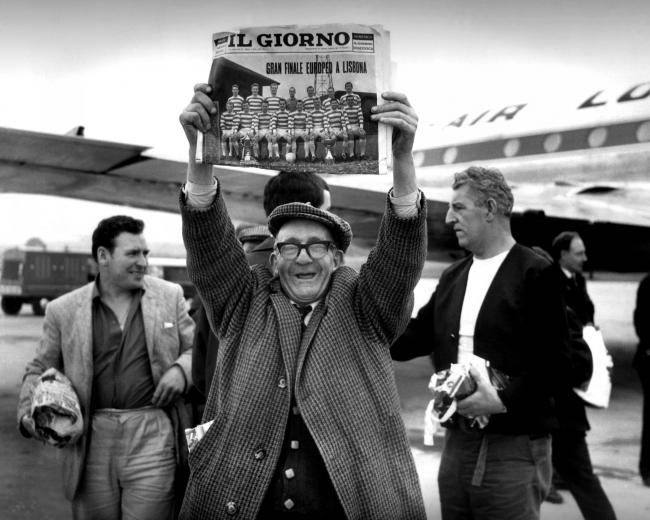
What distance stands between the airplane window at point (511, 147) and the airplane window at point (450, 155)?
1.16 m

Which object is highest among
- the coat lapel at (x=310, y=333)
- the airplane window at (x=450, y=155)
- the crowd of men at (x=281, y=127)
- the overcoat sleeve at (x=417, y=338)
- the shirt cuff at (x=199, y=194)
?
the airplane window at (x=450, y=155)

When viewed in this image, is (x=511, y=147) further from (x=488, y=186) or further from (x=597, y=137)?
(x=488, y=186)

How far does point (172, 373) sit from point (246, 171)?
408cm

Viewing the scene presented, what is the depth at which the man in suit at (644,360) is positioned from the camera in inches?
179

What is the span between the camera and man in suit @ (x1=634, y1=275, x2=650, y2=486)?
454 cm

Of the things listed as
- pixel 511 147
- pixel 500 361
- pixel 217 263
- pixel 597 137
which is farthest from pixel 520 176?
pixel 217 263

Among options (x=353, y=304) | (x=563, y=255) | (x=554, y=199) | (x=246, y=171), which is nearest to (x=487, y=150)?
(x=554, y=199)

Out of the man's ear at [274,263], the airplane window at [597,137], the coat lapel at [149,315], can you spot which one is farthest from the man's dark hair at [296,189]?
the airplane window at [597,137]

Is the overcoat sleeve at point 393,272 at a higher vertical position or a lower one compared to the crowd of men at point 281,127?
lower

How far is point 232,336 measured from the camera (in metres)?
1.94

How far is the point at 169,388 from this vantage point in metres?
3.00

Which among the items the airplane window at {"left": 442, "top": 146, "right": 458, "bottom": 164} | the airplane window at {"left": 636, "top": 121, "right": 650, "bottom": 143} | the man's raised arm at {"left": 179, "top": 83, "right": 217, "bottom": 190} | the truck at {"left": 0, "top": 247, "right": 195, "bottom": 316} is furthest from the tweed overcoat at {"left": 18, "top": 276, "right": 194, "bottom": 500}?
the truck at {"left": 0, "top": 247, "right": 195, "bottom": 316}

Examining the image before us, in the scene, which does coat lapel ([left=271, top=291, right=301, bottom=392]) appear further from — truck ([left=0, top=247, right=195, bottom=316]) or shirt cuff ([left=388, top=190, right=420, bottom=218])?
truck ([left=0, top=247, right=195, bottom=316])

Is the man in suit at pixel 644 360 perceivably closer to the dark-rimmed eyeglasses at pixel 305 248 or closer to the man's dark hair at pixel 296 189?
the man's dark hair at pixel 296 189
